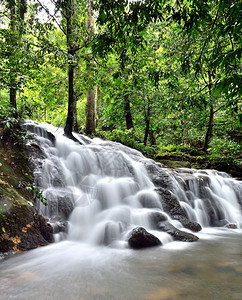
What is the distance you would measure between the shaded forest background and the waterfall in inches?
66.4

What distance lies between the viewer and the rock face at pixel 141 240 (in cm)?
376

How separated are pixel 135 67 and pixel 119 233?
3.81 metres

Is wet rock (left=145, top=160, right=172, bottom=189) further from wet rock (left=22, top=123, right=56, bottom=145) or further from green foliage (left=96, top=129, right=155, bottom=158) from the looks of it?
green foliage (left=96, top=129, right=155, bottom=158)

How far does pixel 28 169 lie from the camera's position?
203 inches

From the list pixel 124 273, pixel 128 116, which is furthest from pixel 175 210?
pixel 128 116

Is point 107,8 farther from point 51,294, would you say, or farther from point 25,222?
point 25,222

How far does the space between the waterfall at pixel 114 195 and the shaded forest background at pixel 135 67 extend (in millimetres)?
1687

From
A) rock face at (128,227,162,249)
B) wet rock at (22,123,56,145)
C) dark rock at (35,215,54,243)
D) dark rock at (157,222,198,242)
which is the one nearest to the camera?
rock face at (128,227,162,249)

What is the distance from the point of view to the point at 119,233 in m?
→ 4.27

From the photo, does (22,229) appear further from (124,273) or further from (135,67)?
(135,67)

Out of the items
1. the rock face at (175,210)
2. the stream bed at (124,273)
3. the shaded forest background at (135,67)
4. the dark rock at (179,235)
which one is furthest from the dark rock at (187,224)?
the shaded forest background at (135,67)

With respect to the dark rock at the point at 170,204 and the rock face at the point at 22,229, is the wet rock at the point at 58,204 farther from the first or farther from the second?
the dark rock at the point at 170,204

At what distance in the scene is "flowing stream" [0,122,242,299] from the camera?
7.68 ft

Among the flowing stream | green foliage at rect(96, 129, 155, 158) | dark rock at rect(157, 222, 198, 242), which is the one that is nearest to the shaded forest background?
green foliage at rect(96, 129, 155, 158)
